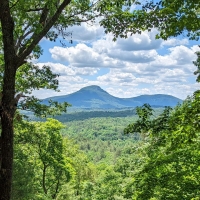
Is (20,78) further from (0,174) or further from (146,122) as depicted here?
(146,122)

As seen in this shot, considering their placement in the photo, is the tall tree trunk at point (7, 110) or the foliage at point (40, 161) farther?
the foliage at point (40, 161)

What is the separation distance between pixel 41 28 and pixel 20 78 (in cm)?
683

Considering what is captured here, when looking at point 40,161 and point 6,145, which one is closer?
point 6,145

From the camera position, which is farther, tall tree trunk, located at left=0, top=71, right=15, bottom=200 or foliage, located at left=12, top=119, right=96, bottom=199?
foliage, located at left=12, top=119, right=96, bottom=199

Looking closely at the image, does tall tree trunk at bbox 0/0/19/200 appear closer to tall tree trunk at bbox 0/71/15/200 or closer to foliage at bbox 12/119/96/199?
tall tree trunk at bbox 0/71/15/200

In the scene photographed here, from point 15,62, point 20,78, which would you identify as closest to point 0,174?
point 15,62

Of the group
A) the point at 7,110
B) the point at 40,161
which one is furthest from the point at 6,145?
the point at 40,161

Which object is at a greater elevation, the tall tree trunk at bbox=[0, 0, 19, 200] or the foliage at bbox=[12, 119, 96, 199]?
the tall tree trunk at bbox=[0, 0, 19, 200]

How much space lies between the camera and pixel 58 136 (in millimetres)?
20547

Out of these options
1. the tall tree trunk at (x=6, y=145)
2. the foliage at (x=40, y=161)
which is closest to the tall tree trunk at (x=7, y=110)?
the tall tree trunk at (x=6, y=145)

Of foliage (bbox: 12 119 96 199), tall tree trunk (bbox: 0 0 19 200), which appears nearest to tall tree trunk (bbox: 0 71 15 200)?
tall tree trunk (bbox: 0 0 19 200)

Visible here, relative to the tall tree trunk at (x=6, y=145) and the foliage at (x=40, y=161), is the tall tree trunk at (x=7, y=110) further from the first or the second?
the foliage at (x=40, y=161)

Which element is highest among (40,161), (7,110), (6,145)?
(7,110)

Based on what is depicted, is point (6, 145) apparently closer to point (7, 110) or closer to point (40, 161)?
point (7, 110)
